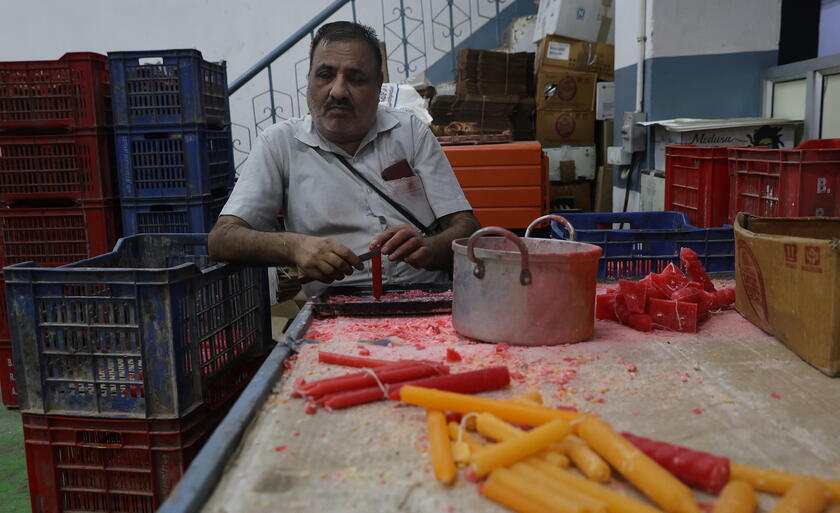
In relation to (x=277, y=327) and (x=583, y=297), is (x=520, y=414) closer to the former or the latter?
(x=583, y=297)

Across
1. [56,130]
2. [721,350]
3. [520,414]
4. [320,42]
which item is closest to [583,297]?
[721,350]

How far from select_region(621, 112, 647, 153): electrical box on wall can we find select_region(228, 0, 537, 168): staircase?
2738 millimetres

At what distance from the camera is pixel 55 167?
3746 mm

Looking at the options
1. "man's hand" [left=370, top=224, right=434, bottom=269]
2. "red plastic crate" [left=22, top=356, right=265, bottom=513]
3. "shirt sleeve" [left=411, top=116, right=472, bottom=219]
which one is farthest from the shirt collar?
"red plastic crate" [left=22, top=356, right=265, bottom=513]

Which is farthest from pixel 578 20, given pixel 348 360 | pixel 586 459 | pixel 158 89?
pixel 586 459

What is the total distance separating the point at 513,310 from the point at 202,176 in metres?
2.56

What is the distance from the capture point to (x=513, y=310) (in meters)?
1.76

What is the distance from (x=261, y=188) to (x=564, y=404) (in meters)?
1.70

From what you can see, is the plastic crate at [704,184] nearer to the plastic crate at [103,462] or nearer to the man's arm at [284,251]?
the man's arm at [284,251]

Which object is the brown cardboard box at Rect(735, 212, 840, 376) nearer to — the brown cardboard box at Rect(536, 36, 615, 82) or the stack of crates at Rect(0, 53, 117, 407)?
the stack of crates at Rect(0, 53, 117, 407)

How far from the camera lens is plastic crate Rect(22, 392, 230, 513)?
1952 millimetres

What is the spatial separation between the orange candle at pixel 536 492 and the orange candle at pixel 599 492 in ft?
0.19

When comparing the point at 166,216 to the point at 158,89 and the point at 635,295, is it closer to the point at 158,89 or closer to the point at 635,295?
the point at 158,89

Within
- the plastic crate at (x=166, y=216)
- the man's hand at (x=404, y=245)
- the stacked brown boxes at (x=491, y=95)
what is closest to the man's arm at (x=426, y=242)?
the man's hand at (x=404, y=245)
